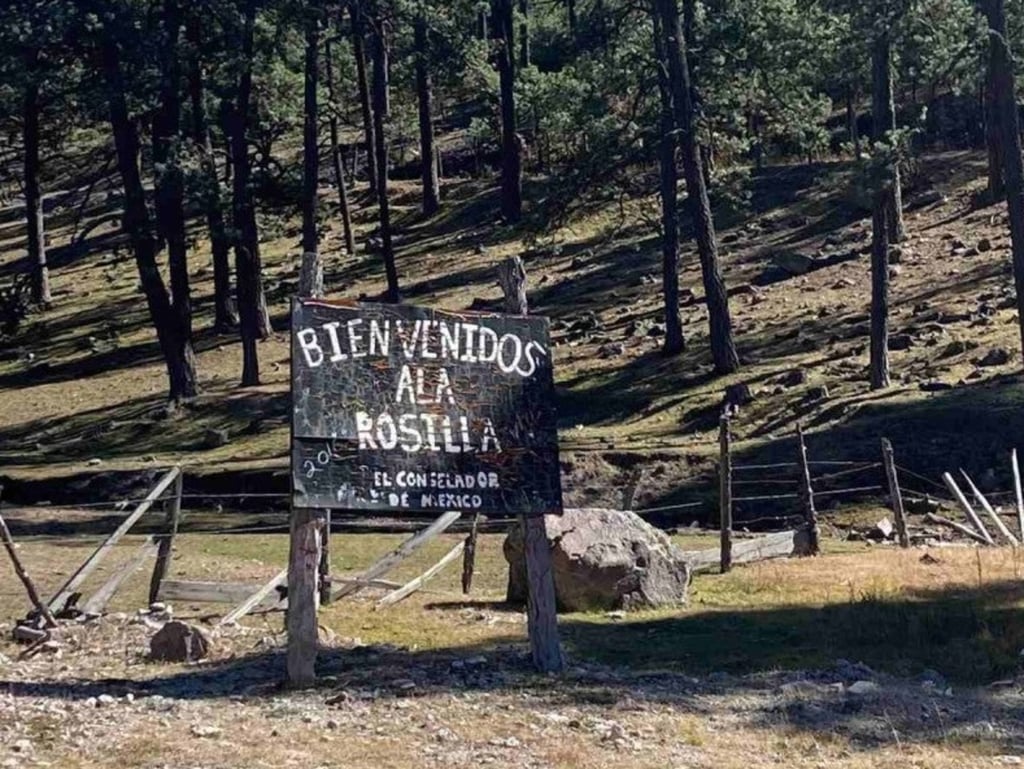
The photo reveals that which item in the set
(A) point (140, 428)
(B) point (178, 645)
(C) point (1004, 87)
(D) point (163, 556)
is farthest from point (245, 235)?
(B) point (178, 645)

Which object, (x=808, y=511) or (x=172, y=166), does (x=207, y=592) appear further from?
(x=172, y=166)

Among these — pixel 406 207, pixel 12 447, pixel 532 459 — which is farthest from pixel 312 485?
pixel 406 207

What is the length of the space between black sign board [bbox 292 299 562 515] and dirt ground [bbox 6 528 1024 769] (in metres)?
1.53

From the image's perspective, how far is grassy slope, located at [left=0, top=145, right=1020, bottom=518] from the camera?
28.2 m

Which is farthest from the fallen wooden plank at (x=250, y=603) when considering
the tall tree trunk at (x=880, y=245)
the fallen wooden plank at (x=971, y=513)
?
the tall tree trunk at (x=880, y=245)

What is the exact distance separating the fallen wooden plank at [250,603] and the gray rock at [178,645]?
54.1 inches

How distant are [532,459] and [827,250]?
105ft

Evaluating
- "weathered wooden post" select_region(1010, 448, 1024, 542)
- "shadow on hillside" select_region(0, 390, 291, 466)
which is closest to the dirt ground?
"weathered wooden post" select_region(1010, 448, 1024, 542)

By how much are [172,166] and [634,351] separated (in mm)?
11442

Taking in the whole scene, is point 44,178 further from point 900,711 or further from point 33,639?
point 900,711

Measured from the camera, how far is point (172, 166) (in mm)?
34625

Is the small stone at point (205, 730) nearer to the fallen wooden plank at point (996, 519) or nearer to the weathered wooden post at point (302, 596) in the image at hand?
the weathered wooden post at point (302, 596)

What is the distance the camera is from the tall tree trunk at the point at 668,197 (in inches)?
1403

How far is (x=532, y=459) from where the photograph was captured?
1345 centimetres
